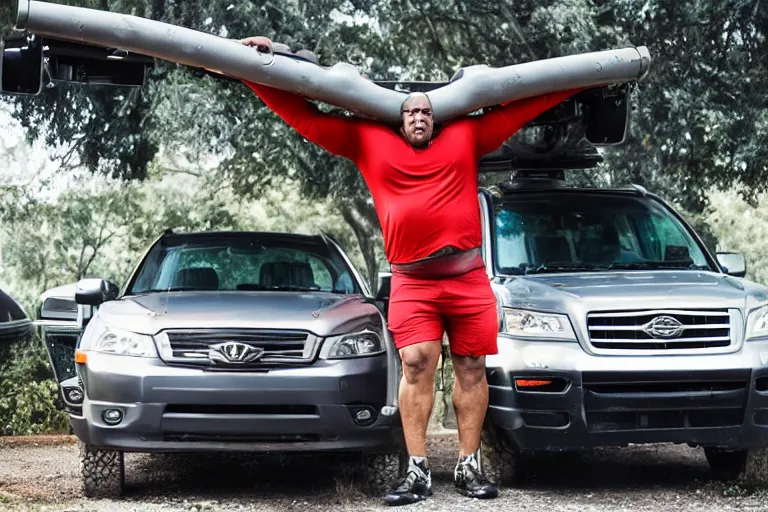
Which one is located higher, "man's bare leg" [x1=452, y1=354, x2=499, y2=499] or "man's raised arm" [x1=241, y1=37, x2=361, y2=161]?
"man's raised arm" [x1=241, y1=37, x2=361, y2=161]

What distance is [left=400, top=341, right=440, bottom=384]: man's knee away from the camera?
671 cm

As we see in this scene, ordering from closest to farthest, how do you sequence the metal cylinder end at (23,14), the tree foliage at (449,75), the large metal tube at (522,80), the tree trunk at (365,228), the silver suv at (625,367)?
the metal cylinder end at (23,14) → the large metal tube at (522,80) → the silver suv at (625,367) → the tree foliage at (449,75) → the tree trunk at (365,228)

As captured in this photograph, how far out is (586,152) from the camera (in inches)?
347

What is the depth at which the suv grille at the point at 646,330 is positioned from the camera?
287 inches

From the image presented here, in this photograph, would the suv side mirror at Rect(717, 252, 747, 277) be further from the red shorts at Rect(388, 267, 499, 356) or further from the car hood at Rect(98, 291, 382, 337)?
the car hood at Rect(98, 291, 382, 337)

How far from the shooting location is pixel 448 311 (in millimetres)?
6746

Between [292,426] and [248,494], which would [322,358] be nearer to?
[292,426]

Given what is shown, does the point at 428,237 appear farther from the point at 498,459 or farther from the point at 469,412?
the point at 498,459

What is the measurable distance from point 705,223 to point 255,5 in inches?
243

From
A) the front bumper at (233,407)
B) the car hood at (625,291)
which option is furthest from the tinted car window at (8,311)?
the car hood at (625,291)

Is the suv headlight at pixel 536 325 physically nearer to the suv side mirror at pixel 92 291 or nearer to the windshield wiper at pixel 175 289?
the windshield wiper at pixel 175 289

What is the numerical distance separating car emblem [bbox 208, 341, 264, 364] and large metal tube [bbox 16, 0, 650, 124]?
1.54m

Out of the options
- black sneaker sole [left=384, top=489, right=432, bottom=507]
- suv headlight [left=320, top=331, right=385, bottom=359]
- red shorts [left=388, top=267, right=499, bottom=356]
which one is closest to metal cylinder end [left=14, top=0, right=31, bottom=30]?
red shorts [left=388, top=267, right=499, bottom=356]

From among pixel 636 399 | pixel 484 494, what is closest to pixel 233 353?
pixel 484 494
